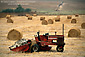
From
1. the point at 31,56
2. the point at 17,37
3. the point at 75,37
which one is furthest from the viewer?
the point at 75,37

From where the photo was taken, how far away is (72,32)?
15531mm

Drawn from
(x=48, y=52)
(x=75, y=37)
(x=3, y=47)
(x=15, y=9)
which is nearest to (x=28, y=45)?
(x=48, y=52)

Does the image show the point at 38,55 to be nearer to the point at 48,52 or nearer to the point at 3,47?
the point at 48,52

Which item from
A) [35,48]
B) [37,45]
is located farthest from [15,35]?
[37,45]

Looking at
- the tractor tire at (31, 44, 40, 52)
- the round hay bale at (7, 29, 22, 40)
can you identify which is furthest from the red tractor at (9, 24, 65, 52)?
the round hay bale at (7, 29, 22, 40)

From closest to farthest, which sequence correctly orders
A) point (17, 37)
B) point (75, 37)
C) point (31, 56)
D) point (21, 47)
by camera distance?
point (31, 56), point (21, 47), point (17, 37), point (75, 37)

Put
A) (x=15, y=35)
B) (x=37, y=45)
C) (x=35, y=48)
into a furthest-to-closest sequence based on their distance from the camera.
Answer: (x=15, y=35) → (x=35, y=48) → (x=37, y=45)

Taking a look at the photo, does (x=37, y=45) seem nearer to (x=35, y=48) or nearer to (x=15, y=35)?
(x=35, y=48)

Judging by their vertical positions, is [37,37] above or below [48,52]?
above

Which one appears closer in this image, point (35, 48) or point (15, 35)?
point (35, 48)

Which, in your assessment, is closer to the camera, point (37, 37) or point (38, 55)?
point (38, 55)

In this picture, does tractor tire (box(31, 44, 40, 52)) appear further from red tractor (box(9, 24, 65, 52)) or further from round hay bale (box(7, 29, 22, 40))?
round hay bale (box(7, 29, 22, 40))

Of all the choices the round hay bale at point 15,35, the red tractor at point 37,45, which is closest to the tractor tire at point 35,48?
the red tractor at point 37,45

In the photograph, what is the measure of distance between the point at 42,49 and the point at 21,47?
140 cm
